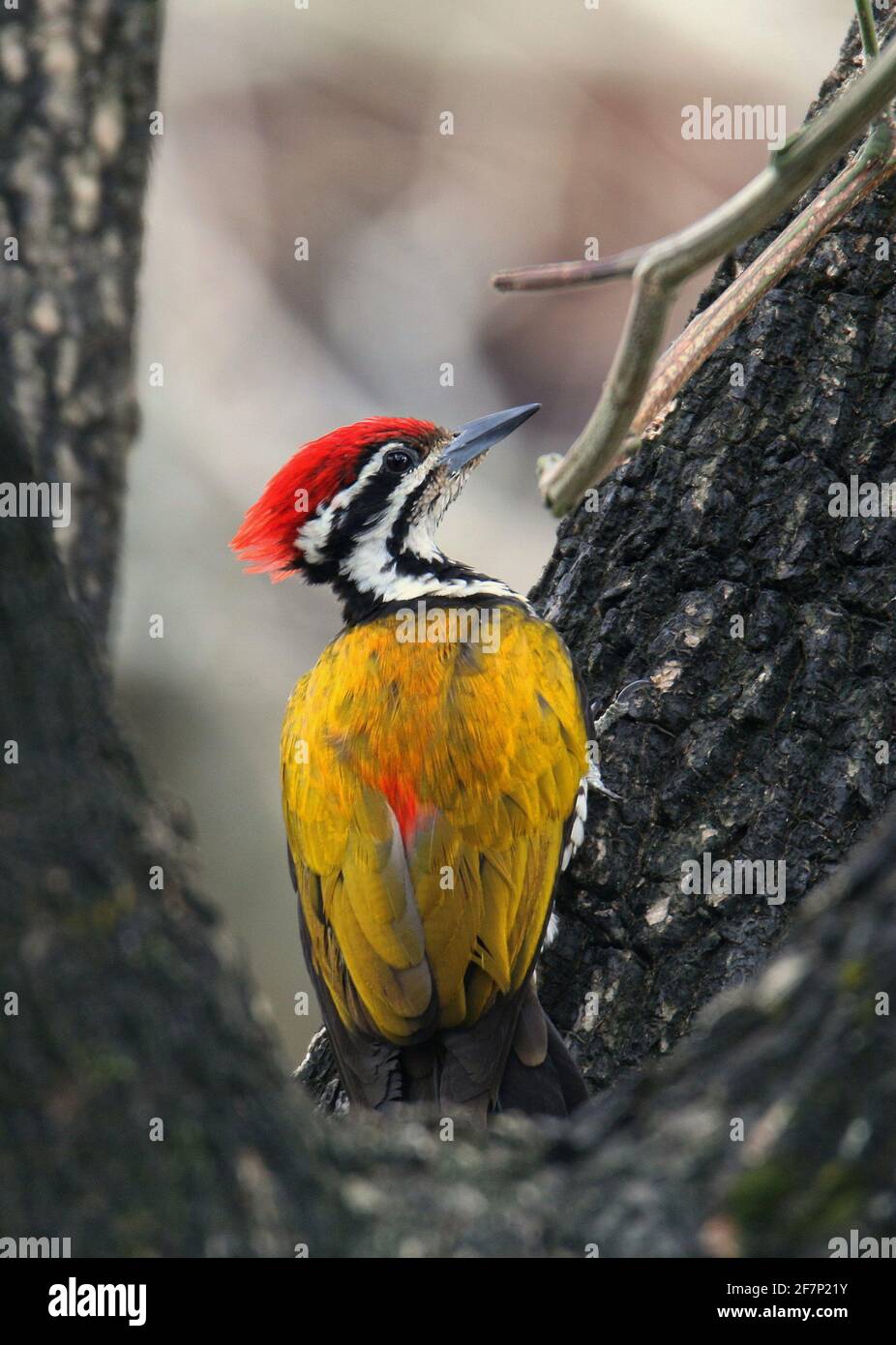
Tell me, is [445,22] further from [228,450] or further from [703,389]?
[703,389]

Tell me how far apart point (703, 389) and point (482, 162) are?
529 centimetres

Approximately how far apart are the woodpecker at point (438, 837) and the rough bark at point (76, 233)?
0.71 meters

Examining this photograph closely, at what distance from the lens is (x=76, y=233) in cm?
351

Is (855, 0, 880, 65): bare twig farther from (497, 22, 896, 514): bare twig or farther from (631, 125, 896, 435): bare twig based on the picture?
(497, 22, 896, 514): bare twig

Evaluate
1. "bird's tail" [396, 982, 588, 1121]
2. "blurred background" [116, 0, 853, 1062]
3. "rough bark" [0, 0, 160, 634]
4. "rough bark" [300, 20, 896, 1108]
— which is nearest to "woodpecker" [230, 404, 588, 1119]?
"bird's tail" [396, 982, 588, 1121]

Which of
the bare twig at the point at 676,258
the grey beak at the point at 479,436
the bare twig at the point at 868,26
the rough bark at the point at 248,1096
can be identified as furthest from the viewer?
the grey beak at the point at 479,436

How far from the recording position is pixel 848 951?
A: 1.54 metres

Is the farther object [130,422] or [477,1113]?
[130,422]

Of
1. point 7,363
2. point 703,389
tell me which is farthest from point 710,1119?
point 7,363

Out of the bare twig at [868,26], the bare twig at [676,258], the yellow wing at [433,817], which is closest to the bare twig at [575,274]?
the bare twig at [676,258]

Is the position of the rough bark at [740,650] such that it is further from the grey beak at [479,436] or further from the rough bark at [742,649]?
the grey beak at [479,436]

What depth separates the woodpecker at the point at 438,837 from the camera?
3344 mm

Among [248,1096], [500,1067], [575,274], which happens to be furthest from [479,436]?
[248,1096]

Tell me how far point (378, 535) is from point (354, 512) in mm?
102
